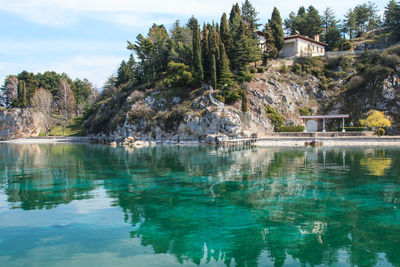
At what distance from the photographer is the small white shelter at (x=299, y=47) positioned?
8119cm

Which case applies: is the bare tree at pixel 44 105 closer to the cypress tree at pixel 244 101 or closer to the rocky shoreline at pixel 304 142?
the rocky shoreline at pixel 304 142

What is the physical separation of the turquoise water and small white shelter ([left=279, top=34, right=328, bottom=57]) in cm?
5869

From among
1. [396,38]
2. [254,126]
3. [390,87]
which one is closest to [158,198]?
[254,126]

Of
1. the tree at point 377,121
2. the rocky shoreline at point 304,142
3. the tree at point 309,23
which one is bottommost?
the rocky shoreline at point 304,142

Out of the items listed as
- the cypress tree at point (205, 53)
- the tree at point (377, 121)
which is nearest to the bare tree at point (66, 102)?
the cypress tree at point (205, 53)

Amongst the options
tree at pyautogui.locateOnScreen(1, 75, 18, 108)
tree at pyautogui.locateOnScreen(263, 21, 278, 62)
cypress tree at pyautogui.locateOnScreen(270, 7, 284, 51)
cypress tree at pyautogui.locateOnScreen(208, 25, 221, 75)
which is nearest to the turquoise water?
cypress tree at pyautogui.locateOnScreen(208, 25, 221, 75)

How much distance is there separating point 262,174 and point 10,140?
9057 cm

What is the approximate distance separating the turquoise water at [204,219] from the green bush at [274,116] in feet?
122

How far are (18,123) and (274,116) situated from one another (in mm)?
76177

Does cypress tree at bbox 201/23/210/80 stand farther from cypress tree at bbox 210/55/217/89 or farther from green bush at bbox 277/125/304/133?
green bush at bbox 277/125/304/133

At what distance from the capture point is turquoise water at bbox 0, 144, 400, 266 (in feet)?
37.9

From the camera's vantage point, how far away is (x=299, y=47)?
8162cm

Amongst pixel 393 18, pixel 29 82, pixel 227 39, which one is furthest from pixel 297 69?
pixel 29 82

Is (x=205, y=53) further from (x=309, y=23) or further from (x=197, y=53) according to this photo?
(x=309, y=23)
